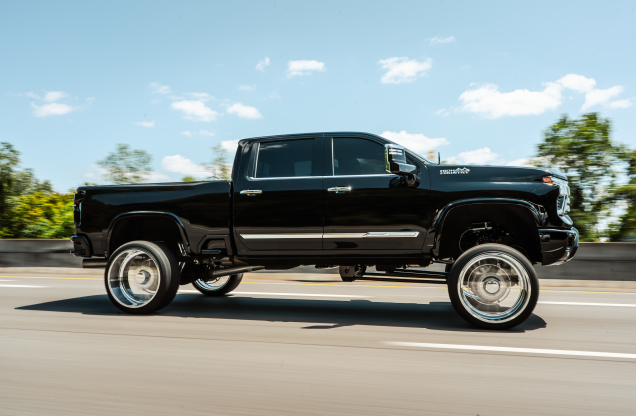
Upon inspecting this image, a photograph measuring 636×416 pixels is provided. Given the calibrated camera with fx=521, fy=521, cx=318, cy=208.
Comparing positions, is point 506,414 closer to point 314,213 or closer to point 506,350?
point 506,350

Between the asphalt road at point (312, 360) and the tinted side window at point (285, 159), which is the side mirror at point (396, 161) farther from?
the asphalt road at point (312, 360)

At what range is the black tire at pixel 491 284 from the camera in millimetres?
5219

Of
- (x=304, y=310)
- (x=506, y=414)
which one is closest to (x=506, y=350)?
(x=506, y=414)

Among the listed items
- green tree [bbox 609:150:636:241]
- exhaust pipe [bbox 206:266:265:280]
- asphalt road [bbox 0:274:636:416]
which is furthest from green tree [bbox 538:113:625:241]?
exhaust pipe [bbox 206:266:265:280]

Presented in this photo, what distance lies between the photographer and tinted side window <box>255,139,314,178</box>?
606 centimetres

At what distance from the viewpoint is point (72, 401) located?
3.27 metres

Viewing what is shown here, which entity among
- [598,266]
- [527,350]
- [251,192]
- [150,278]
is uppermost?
[251,192]

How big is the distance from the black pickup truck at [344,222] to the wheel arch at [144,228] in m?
0.02

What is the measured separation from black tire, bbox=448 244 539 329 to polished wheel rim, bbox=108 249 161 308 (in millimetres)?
3520

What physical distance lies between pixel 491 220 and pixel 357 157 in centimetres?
162

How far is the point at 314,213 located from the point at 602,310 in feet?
12.8

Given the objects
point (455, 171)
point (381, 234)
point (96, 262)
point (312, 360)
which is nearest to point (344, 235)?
point (381, 234)

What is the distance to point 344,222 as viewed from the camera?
5.76 meters

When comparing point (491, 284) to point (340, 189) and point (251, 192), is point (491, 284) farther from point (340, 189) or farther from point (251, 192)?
point (251, 192)
